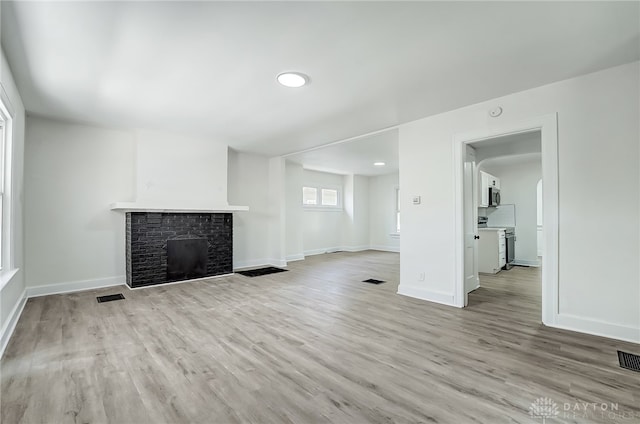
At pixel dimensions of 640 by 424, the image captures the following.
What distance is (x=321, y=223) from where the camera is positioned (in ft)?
29.6

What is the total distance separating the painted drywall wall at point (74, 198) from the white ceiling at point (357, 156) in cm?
334

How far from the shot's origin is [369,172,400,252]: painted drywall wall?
9.39 meters

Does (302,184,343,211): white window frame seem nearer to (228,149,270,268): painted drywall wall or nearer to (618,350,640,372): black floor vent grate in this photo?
(228,149,270,268): painted drywall wall

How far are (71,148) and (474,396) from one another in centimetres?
576

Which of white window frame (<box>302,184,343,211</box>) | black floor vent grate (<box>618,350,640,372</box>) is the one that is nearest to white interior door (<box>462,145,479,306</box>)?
black floor vent grate (<box>618,350,640,372</box>)

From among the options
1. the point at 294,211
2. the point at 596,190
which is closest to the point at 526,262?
the point at 596,190

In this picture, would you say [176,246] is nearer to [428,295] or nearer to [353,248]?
[428,295]

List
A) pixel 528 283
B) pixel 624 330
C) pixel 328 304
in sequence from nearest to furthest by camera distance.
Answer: pixel 624 330 < pixel 328 304 < pixel 528 283

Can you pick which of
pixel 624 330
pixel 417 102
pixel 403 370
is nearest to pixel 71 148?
pixel 417 102

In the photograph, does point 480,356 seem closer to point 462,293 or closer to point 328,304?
point 462,293

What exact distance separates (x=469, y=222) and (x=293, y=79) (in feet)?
9.65

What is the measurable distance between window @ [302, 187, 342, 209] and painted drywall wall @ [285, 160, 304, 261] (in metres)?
0.80

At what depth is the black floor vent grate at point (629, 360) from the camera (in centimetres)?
218

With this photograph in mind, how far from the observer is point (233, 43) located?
230 centimetres
